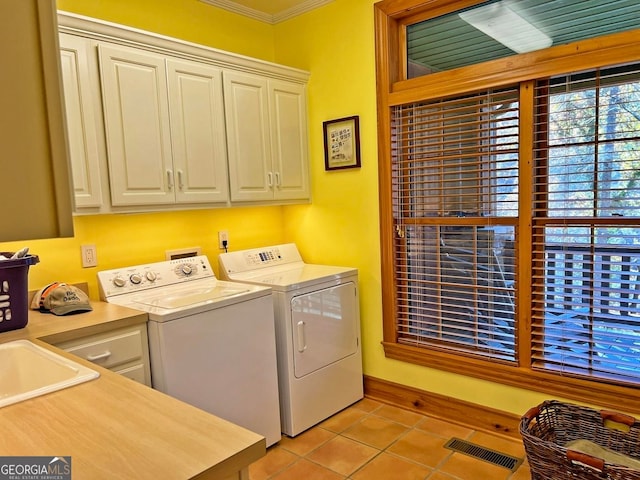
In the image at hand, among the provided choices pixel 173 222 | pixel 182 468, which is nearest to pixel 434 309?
pixel 173 222

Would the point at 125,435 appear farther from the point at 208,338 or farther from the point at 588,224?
the point at 588,224

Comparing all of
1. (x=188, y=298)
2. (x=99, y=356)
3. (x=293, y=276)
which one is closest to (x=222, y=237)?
(x=293, y=276)

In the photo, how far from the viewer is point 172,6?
9.37 feet

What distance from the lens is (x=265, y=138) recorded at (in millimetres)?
2967

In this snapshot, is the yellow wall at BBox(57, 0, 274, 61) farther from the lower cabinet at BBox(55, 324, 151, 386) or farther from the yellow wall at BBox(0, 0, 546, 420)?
the lower cabinet at BBox(55, 324, 151, 386)

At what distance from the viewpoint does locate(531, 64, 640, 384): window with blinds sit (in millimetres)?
2115

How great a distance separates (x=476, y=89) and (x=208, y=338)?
1.93m

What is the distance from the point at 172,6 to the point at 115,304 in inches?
73.7

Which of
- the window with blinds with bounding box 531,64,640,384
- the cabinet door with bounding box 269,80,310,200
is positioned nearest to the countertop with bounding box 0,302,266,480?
the window with blinds with bounding box 531,64,640,384

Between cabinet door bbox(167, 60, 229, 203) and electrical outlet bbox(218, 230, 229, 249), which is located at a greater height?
cabinet door bbox(167, 60, 229, 203)

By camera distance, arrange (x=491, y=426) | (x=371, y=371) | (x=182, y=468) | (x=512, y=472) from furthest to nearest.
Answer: (x=371, y=371), (x=491, y=426), (x=512, y=472), (x=182, y=468)

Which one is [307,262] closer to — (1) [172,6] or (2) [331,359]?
(2) [331,359]

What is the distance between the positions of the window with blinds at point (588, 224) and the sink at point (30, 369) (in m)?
2.13

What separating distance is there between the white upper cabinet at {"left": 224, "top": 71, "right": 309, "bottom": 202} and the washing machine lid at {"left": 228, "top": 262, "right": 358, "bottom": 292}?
0.49 metres
